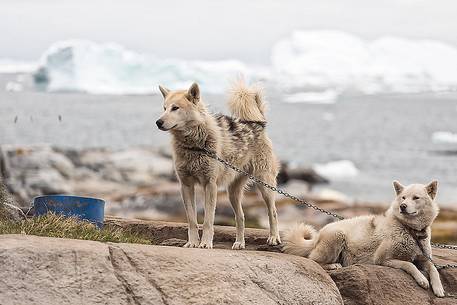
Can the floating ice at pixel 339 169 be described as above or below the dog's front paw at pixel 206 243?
below

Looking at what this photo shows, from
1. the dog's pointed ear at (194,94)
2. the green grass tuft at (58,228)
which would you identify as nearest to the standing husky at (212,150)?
the dog's pointed ear at (194,94)

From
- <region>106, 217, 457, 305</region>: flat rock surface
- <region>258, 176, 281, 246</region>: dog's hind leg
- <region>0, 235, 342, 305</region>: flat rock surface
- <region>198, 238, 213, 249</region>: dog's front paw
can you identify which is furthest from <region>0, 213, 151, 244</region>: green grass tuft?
<region>106, 217, 457, 305</region>: flat rock surface

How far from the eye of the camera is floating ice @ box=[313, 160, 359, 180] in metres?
54.1

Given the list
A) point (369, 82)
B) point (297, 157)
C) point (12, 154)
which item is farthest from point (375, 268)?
point (369, 82)

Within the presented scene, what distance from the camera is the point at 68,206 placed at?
1059 cm

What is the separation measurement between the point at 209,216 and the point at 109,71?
4881 centimetres

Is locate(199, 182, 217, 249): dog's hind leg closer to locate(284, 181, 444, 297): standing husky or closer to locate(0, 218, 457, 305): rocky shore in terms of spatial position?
locate(0, 218, 457, 305): rocky shore

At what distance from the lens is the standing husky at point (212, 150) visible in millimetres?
10242

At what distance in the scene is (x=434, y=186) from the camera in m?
10.4

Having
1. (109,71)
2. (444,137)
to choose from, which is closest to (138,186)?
(109,71)

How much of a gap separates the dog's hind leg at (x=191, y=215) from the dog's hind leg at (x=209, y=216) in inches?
5.1

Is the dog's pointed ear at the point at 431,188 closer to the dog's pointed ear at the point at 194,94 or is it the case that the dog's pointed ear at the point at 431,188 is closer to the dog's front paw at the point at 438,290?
the dog's front paw at the point at 438,290

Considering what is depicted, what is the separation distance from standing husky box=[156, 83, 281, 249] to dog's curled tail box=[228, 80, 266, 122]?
0.14 ft

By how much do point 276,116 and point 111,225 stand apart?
7180 cm
